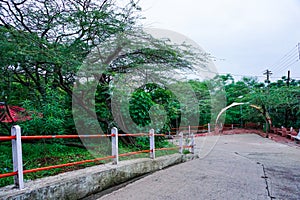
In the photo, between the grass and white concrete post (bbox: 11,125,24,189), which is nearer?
white concrete post (bbox: 11,125,24,189)

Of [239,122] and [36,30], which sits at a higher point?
[36,30]

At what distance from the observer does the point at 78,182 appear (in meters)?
2.79

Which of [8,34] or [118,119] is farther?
[118,119]

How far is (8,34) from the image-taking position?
4.32 m

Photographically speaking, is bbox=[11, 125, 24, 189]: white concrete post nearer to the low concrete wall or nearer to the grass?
the low concrete wall

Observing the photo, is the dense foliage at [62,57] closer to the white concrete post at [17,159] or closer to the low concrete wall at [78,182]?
the low concrete wall at [78,182]

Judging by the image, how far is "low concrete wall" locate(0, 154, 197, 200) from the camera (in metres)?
2.28

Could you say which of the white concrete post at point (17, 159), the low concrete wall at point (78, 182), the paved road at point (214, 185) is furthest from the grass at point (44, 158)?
the paved road at point (214, 185)

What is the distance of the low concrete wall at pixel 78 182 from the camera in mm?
2281

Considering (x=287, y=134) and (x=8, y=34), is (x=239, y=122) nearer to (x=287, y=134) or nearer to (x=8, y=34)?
(x=287, y=134)

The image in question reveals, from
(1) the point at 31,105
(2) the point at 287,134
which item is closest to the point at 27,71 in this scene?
(1) the point at 31,105

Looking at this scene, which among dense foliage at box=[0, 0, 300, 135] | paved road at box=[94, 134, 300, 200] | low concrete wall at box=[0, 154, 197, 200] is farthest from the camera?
dense foliage at box=[0, 0, 300, 135]

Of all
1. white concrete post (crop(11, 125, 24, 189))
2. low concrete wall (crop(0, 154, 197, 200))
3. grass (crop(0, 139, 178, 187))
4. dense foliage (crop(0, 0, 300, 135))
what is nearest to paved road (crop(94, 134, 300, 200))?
low concrete wall (crop(0, 154, 197, 200))

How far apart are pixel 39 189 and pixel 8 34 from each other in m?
3.38
